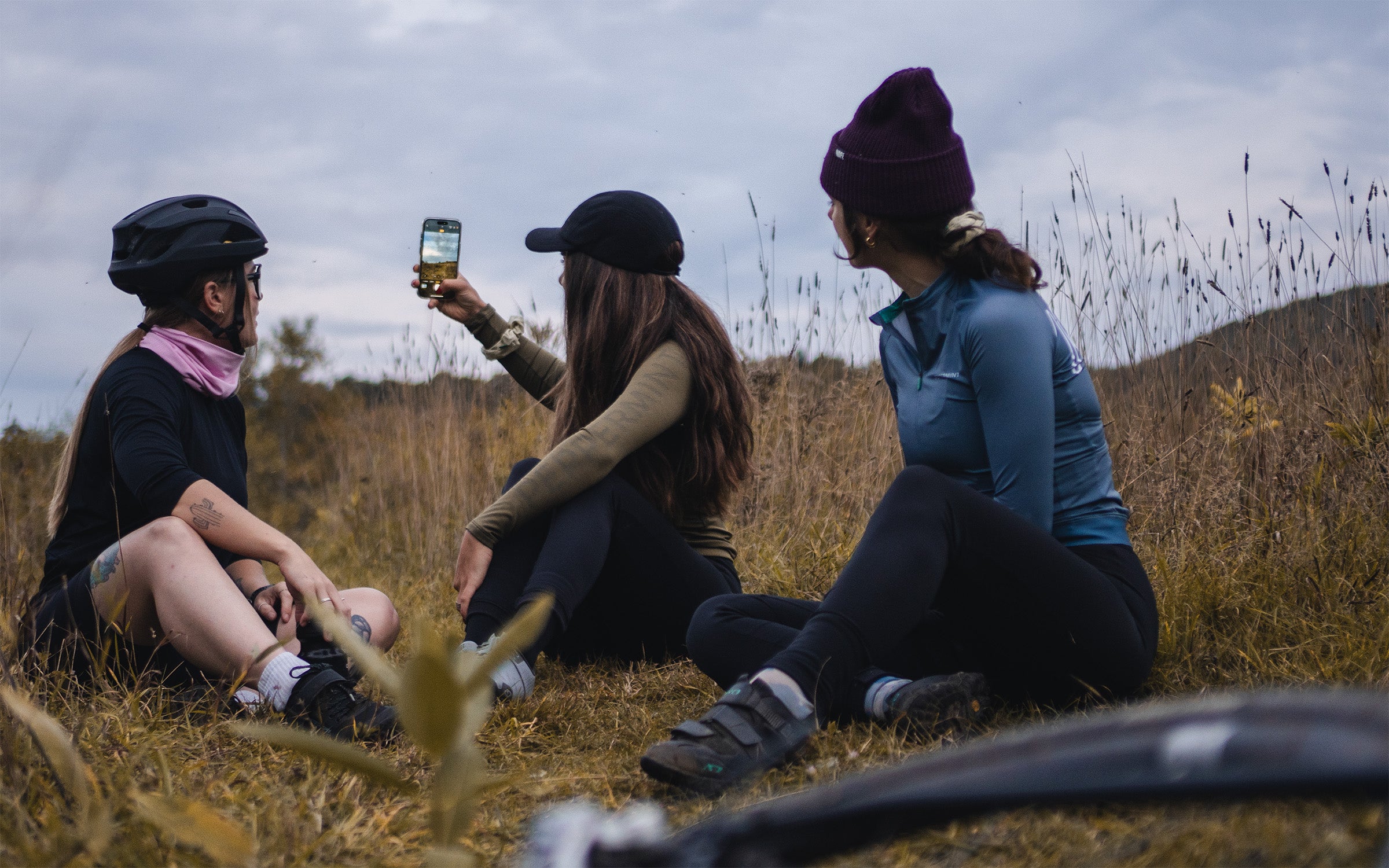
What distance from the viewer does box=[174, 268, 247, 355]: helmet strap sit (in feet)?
7.29

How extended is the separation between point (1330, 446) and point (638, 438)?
1863mm

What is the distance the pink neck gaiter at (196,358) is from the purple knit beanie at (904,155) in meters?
1.45

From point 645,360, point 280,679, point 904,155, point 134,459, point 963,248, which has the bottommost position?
point 280,679

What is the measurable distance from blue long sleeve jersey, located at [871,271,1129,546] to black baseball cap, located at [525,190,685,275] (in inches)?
29.9

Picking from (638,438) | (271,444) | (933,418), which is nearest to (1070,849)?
(933,418)

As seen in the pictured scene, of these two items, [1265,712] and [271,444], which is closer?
[1265,712]

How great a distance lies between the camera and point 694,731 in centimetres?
149

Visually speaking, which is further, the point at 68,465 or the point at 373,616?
the point at 373,616

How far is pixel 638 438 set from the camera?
7.59 feet

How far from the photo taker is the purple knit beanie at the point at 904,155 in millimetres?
1873

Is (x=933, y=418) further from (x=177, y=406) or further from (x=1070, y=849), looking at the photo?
(x=177, y=406)

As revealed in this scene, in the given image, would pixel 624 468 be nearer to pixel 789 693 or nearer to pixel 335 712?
pixel 335 712

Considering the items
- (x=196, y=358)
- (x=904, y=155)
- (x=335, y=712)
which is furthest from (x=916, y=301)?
(x=196, y=358)

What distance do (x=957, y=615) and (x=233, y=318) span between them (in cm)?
175
